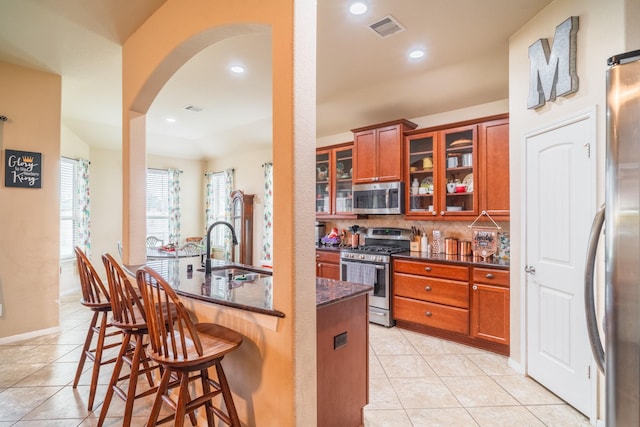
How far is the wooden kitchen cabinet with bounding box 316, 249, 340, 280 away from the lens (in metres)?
4.50

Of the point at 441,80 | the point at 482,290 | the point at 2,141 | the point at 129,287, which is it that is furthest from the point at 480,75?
the point at 2,141

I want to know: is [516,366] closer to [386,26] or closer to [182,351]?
[182,351]

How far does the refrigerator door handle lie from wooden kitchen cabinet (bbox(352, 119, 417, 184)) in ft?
10.1

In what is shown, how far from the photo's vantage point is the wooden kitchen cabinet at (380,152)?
4188 mm

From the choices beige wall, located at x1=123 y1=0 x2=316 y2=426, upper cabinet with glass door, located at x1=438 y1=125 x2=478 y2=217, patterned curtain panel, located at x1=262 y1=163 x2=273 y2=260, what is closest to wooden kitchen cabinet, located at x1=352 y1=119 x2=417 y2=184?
upper cabinet with glass door, located at x1=438 y1=125 x2=478 y2=217

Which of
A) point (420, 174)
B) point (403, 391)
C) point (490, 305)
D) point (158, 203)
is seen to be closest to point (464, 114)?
point (420, 174)

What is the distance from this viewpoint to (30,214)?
11.6 ft

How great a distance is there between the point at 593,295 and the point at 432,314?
2.62m

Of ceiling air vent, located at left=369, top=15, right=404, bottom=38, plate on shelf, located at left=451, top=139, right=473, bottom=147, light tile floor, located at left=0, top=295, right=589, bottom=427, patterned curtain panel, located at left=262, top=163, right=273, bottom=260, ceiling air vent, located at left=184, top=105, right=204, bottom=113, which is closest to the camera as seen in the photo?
light tile floor, located at left=0, top=295, right=589, bottom=427

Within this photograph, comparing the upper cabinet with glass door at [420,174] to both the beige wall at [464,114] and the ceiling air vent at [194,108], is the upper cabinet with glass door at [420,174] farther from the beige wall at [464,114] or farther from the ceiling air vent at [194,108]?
the ceiling air vent at [194,108]

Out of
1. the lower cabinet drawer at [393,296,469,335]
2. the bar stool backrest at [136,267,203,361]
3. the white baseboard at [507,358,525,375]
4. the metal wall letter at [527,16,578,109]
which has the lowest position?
the white baseboard at [507,358,525,375]

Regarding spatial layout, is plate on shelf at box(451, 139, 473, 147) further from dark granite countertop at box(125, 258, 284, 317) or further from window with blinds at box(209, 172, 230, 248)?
window with blinds at box(209, 172, 230, 248)

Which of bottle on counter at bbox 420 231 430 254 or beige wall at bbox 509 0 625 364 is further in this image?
bottle on counter at bbox 420 231 430 254

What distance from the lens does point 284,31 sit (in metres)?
1.47
